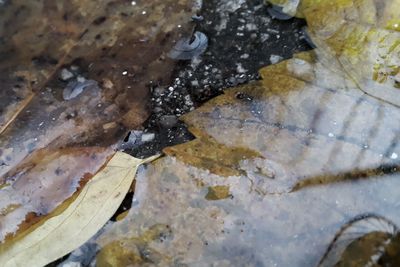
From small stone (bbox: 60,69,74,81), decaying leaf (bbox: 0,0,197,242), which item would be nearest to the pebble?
decaying leaf (bbox: 0,0,197,242)

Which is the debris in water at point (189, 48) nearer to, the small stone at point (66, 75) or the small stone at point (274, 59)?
the small stone at point (274, 59)

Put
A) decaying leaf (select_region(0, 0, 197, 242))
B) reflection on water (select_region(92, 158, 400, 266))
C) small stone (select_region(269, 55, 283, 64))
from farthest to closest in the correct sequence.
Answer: small stone (select_region(269, 55, 283, 64)) → decaying leaf (select_region(0, 0, 197, 242)) → reflection on water (select_region(92, 158, 400, 266))

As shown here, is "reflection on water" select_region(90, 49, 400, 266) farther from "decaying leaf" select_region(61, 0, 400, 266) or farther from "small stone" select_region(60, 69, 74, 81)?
"small stone" select_region(60, 69, 74, 81)

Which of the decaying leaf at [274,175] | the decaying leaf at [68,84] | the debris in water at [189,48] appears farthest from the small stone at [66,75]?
the decaying leaf at [274,175]

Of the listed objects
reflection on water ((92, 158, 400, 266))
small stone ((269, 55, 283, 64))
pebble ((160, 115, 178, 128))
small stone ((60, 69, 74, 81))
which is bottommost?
reflection on water ((92, 158, 400, 266))

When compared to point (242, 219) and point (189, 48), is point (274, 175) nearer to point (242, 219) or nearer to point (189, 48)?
point (242, 219)
